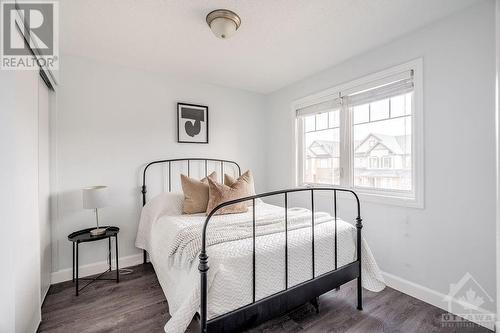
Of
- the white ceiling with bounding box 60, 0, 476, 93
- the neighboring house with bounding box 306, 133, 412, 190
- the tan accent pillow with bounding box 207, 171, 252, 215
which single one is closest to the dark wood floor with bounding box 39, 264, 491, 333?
the tan accent pillow with bounding box 207, 171, 252, 215

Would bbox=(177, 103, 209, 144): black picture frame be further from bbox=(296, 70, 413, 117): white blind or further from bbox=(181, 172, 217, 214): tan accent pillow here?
bbox=(296, 70, 413, 117): white blind

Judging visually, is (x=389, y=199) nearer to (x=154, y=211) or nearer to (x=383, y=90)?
(x=383, y=90)

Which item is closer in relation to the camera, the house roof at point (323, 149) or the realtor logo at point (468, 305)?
the realtor logo at point (468, 305)

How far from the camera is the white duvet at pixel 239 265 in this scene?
53.5 inches

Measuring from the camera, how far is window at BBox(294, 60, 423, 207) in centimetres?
223

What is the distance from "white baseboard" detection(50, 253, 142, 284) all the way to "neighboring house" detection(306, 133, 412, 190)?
2571 mm

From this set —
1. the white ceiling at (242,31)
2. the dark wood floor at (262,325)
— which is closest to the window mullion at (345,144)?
the white ceiling at (242,31)

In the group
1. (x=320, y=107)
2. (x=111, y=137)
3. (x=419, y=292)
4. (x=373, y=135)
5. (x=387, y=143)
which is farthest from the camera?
(x=320, y=107)

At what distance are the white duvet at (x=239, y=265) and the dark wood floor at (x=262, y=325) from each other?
235 mm

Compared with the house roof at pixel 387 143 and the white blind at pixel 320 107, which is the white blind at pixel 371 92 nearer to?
the white blind at pixel 320 107

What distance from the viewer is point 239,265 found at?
4.75 ft

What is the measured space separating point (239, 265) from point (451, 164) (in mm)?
1882

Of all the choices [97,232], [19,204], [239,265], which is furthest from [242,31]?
[97,232]

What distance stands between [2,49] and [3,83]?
18 centimetres
